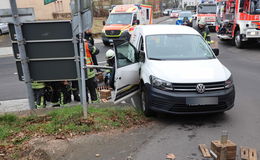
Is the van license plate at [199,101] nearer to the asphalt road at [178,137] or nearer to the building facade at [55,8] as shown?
the asphalt road at [178,137]

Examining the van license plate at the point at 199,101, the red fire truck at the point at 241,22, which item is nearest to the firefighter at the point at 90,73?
the van license plate at the point at 199,101

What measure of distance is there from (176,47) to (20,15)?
10.9 ft

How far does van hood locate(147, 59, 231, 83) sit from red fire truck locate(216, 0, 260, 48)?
31.4 ft

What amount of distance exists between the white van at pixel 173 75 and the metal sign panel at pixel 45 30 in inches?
44.3

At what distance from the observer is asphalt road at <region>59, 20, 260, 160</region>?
3977 millimetres

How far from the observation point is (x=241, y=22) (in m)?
14.5

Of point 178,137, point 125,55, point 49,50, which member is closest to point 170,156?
point 178,137

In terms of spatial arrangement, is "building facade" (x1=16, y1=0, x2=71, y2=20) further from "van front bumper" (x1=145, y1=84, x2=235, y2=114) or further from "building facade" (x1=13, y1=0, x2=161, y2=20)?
"van front bumper" (x1=145, y1=84, x2=235, y2=114)

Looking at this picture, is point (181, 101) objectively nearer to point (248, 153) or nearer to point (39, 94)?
point (248, 153)

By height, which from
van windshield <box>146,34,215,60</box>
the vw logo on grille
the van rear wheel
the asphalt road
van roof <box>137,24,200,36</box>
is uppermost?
van roof <box>137,24,200,36</box>

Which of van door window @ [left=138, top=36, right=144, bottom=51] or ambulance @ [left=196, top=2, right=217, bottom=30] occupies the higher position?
van door window @ [left=138, top=36, right=144, bottom=51]

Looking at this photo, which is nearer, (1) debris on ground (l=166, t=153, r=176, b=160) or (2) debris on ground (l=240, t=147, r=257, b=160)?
(2) debris on ground (l=240, t=147, r=257, b=160)

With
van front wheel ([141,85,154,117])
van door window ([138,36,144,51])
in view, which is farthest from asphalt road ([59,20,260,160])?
van door window ([138,36,144,51])

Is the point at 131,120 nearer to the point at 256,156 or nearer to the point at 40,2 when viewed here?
the point at 256,156
